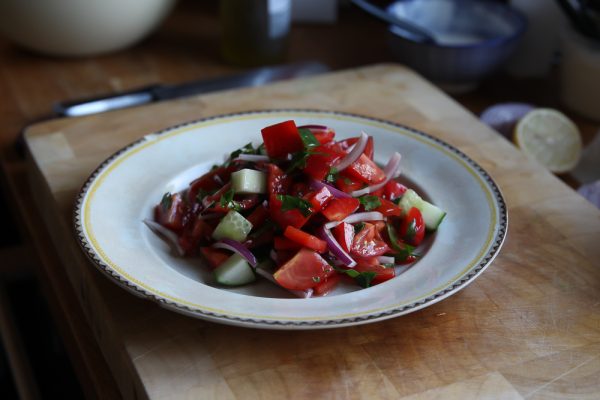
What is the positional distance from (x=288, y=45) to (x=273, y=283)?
1202 millimetres

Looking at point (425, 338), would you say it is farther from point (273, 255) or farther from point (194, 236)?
point (194, 236)

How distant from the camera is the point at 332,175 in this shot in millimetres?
1204

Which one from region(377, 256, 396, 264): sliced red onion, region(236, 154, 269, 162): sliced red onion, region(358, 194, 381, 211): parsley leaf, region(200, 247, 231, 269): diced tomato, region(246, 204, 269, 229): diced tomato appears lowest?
region(200, 247, 231, 269): diced tomato

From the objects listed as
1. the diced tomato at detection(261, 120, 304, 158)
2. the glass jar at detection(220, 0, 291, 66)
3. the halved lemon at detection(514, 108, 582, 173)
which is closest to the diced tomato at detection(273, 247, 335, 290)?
the diced tomato at detection(261, 120, 304, 158)

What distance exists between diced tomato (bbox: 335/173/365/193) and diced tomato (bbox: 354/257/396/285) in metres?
0.13

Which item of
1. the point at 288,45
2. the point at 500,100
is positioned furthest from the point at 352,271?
the point at 288,45

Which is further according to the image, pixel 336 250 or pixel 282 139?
pixel 282 139

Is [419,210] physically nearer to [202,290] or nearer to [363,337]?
[363,337]

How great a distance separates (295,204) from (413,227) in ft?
0.67

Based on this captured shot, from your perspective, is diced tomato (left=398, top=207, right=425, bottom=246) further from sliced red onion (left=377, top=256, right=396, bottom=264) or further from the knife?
the knife

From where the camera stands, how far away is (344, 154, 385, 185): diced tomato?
122cm

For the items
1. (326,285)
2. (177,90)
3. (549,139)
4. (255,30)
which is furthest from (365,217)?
(255,30)

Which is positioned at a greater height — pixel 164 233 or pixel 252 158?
pixel 252 158

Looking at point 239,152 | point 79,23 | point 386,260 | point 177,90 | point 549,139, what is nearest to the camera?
point 386,260
